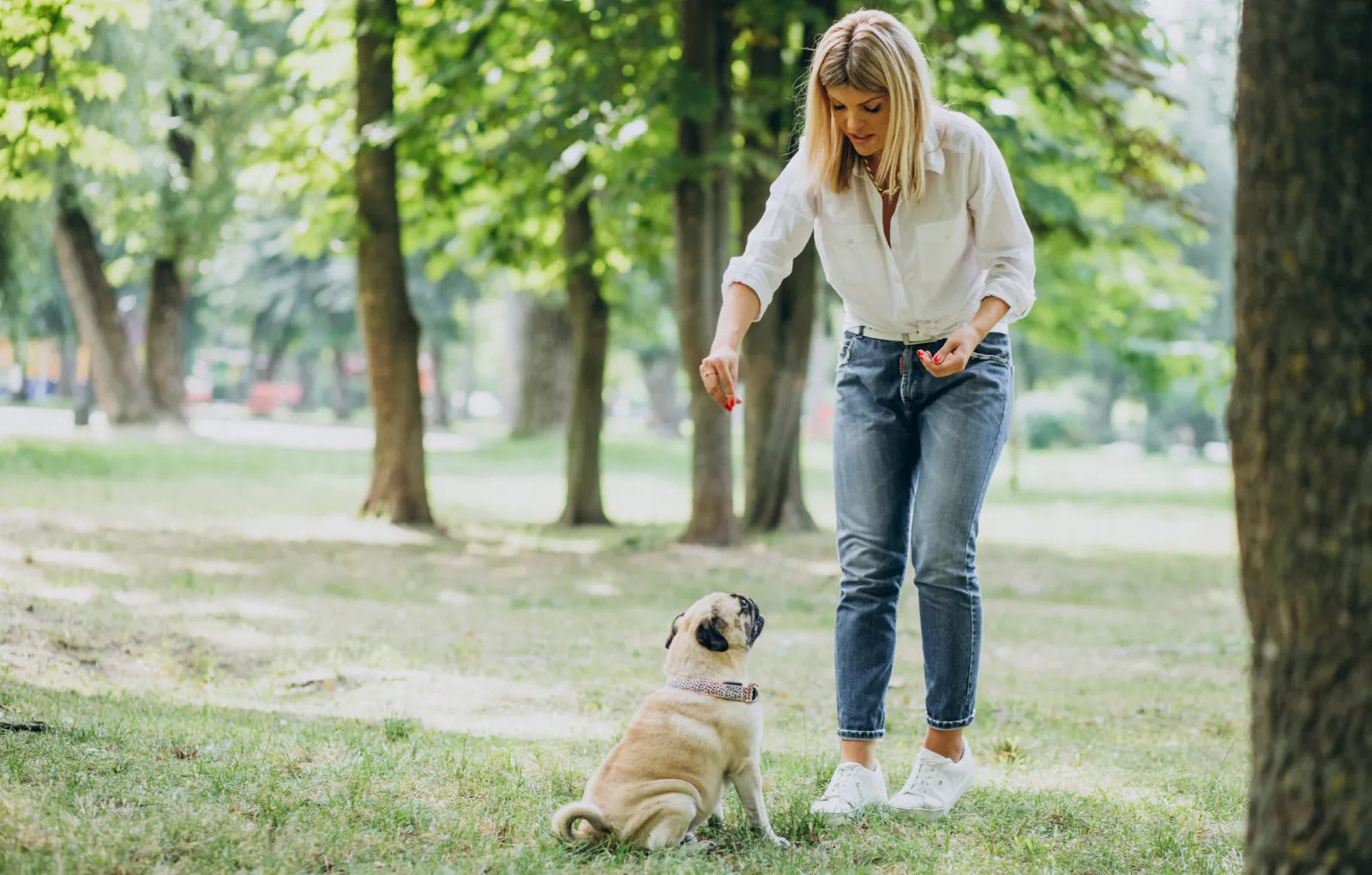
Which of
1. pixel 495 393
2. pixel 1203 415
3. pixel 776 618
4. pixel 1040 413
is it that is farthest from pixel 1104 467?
pixel 495 393

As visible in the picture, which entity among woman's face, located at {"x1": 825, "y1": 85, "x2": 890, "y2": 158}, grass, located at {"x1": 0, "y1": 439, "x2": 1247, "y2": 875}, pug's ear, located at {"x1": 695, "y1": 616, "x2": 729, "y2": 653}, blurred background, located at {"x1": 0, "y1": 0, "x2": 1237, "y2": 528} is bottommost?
grass, located at {"x1": 0, "y1": 439, "x2": 1247, "y2": 875}

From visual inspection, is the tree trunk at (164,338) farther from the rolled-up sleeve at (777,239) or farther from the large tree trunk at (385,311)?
the rolled-up sleeve at (777,239)

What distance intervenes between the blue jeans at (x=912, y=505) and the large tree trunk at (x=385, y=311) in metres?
9.65

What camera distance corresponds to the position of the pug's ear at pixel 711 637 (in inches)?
149

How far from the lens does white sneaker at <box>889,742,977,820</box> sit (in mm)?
4020

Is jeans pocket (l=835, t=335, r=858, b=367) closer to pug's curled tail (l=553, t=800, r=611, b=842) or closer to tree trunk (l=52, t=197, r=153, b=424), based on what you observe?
pug's curled tail (l=553, t=800, r=611, b=842)

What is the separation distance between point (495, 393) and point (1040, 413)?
67.6 meters

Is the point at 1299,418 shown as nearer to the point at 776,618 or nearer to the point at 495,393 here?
the point at 776,618

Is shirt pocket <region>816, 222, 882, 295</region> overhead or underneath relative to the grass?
overhead

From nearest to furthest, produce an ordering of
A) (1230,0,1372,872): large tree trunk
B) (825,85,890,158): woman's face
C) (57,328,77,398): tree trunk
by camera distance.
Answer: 1. (1230,0,1372,872): large tree trunk
2. (825,85,890,158): woman's face
3. (57,328,77,398): tree trunk

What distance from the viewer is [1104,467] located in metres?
32.2

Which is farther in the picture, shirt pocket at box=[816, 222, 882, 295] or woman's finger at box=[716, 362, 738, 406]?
shirt pocket at box=[816, 222, 882, 295]

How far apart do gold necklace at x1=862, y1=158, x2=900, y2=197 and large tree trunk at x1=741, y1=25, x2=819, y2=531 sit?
9.43 m

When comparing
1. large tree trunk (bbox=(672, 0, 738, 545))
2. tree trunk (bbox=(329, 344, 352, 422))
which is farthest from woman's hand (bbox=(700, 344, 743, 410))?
tree trunk (bbox=(329, 344, 352, 422))
